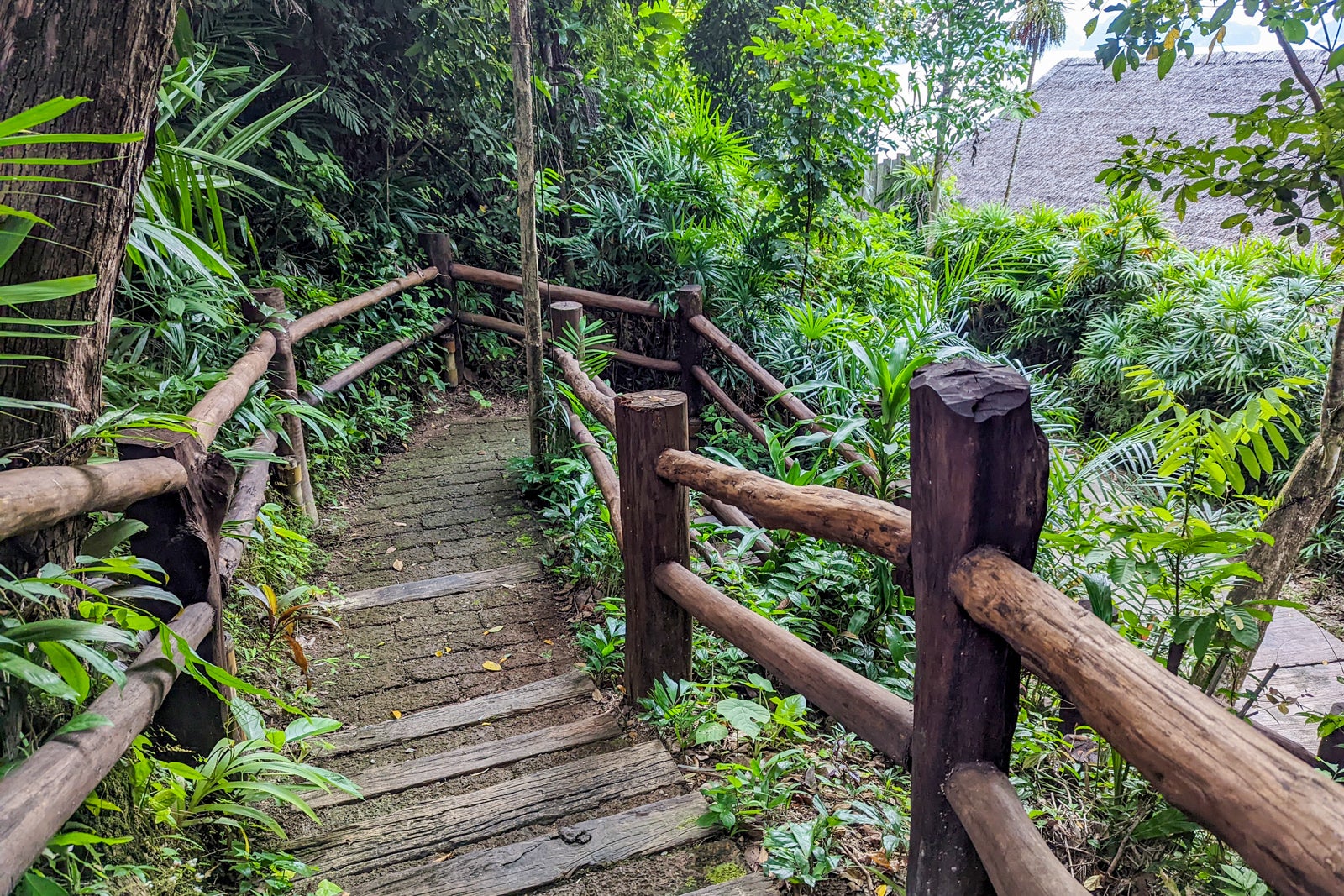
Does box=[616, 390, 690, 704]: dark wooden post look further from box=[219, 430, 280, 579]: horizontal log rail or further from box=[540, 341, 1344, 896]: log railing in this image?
box=[219, 430, 280, 579]: horizontal log rail

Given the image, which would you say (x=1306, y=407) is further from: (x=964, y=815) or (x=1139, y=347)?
(x=964, y=815)

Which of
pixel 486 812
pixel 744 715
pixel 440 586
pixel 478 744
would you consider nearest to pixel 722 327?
pixel 440 586

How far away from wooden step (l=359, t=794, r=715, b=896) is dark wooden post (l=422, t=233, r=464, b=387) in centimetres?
399

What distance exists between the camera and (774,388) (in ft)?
11.5

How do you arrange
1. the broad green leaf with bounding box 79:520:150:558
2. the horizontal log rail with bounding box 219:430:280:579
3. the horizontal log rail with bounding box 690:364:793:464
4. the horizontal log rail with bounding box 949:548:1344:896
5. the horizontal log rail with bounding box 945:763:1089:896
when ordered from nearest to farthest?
the horizontal log rail with bounding box 949:548:1344:896
the horizontal log rail with bounding box 945:763:1089:896
the broad green leaf with bounding box 79:520:150:558
the horizontal log rail with bounding box 219:430:280:579
the horizontal log rail with bounding box 690:364:793:464

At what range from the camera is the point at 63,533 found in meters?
1.29

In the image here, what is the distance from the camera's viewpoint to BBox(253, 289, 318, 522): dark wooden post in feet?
9.67

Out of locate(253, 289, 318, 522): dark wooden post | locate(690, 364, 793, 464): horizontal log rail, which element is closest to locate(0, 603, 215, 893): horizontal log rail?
locate(253, 289, 318, 522): dark wooden post

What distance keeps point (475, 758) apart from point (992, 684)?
1.42 meters

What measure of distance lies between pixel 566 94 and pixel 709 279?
6.03 ft

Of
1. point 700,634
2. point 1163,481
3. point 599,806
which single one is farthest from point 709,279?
point 599,806

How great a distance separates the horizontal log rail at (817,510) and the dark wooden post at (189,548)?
3.31ft

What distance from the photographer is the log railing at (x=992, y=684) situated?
22.4 inches

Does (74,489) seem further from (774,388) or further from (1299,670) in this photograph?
(1299,670)
